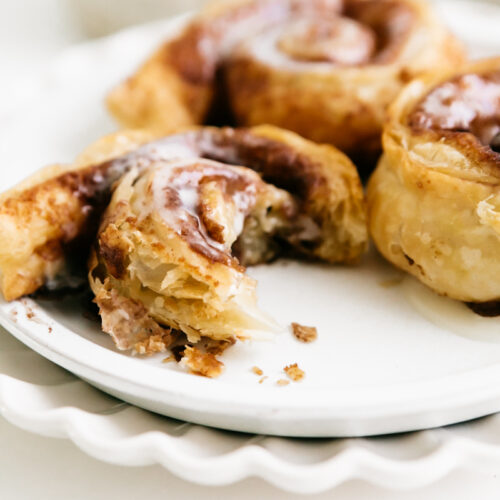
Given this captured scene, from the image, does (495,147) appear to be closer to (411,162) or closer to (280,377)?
(411,162)

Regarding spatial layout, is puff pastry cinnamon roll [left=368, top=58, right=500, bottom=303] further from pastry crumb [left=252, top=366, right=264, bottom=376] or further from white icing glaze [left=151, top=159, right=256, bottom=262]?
pastry crumb [left=252, top=366, right=264, bottom=376]

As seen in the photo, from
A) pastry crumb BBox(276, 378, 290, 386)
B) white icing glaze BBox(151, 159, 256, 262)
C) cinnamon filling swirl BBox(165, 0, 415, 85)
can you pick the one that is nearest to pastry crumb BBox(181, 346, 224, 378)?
pastry crumb BBox(276, 378, 290, 386)

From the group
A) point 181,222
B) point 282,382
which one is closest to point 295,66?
point 181,222

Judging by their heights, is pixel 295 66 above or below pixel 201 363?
above

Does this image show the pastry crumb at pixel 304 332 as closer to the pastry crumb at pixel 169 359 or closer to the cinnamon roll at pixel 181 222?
the cinnamon roll at pixel 181 222

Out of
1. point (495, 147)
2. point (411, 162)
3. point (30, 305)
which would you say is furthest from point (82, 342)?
point (495, 147)

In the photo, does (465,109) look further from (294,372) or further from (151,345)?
(151,345)
